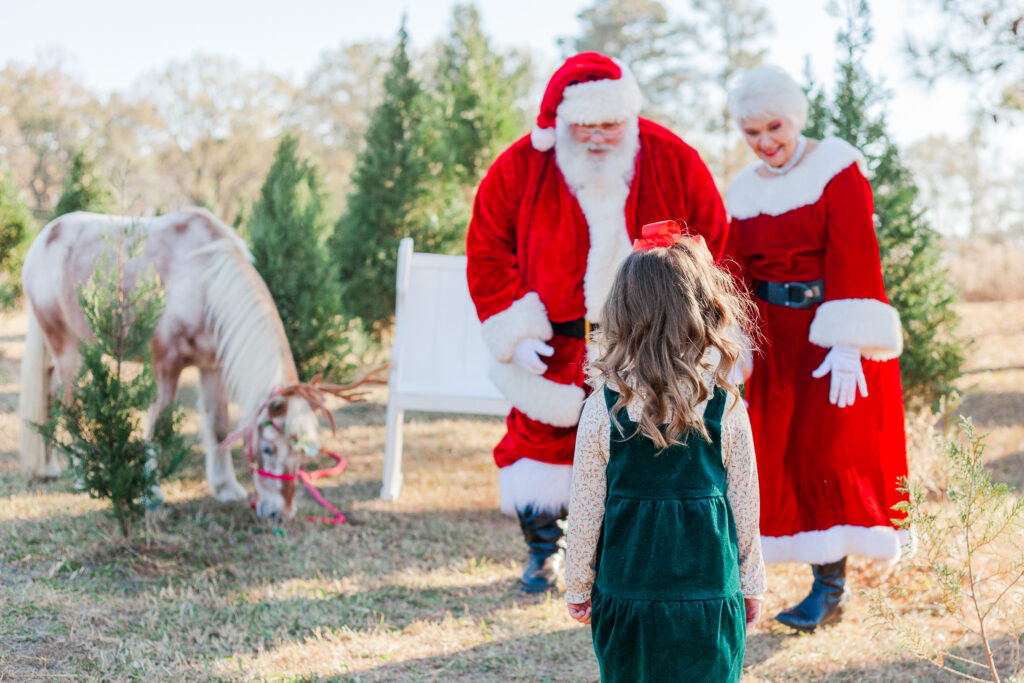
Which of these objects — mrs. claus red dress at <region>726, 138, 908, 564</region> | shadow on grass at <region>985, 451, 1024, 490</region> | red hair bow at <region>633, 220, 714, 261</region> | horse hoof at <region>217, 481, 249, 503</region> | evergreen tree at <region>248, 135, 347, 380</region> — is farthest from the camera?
evergreen tree at <region>248, 135, 347, 380</region>

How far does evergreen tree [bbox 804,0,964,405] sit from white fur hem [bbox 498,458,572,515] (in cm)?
282

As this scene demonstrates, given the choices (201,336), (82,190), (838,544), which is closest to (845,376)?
(838,544)

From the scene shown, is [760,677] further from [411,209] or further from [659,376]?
[411,209]

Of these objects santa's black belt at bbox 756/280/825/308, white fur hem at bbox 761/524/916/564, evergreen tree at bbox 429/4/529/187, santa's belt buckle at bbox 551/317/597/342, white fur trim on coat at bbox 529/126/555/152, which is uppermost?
evergreen tree at bbox 429/4/529/187

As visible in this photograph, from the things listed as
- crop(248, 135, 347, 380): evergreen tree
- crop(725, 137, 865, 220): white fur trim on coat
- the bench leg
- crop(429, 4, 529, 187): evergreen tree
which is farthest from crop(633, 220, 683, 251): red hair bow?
crop(429, 4, 529, 187): evergreen tree

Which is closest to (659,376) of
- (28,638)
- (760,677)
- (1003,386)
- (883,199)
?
(760,677)

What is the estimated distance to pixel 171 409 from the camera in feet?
11.7

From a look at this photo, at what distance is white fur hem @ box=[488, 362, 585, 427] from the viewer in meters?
2.84

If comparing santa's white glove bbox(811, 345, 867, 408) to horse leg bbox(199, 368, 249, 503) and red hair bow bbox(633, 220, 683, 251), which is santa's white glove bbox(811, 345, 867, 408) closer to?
red hair bow bbox(633, 220, 683, 251)

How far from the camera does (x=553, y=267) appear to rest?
290 centimetres

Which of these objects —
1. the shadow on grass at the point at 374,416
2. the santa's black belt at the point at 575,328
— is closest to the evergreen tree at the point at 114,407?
the santa's black belt at the point at 575,328

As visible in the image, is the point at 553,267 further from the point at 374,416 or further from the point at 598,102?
the point at 374,416

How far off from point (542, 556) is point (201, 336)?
2.18m

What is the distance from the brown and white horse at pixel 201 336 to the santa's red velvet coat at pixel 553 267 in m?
1.36
